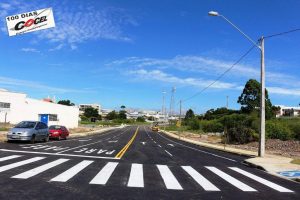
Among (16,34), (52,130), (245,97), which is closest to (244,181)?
(16,34)

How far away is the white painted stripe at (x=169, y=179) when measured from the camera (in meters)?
12.1

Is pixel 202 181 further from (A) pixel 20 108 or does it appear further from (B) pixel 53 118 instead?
(B) pixel 53 118

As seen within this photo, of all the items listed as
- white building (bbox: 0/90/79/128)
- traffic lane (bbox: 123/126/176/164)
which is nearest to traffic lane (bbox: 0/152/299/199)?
traffic lane (bbox: 123/126/176/164)

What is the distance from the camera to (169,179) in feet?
45.2

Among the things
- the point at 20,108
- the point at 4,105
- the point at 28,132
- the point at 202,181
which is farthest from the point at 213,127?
the point at 202,181

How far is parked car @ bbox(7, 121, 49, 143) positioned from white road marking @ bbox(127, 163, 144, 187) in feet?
49.9

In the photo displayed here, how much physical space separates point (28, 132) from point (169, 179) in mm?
18662

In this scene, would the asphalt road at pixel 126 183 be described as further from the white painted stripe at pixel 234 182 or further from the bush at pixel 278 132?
the bush at pixel 278 132

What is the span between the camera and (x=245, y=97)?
401 feet

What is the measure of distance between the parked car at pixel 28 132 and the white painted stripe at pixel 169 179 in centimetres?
1598

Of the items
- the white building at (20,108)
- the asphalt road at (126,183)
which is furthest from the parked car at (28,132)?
the white building at (20,108)

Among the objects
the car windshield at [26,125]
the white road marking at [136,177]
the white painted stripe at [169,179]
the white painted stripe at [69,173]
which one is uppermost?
the car windshield at [26,125]

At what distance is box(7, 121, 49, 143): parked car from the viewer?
29.8 m

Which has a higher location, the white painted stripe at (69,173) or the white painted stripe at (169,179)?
the white painted stripe at (69,173)
